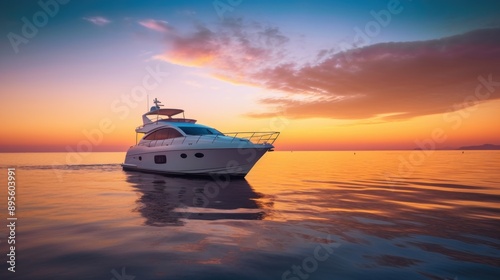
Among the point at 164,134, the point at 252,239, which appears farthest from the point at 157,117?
the point at 252,239

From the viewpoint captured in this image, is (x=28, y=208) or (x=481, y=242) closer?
(x=481, y=242)

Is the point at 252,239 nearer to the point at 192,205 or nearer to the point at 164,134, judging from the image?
the point at 192,205

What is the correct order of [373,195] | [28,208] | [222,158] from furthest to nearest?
[222,158], [373,195], [28,208]

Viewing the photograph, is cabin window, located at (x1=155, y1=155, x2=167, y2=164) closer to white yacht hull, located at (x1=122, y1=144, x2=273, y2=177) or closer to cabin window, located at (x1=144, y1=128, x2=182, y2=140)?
white yacht hull, located at (x1=122, y1=144, x2=273, y2=177)

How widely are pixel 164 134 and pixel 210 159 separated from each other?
16.7 feet

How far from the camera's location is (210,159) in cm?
1716

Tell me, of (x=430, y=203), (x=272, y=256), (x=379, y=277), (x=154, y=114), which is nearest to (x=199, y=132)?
(x=154, y=114)

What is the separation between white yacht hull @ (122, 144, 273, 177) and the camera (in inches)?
663

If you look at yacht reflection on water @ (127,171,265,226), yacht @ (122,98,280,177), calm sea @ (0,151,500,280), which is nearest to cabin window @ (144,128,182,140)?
yacht @ (122,98,280,177)

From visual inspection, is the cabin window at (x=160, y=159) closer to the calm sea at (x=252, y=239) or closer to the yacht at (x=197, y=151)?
the yacht at (x=197, y=151)

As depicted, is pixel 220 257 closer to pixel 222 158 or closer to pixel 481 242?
pixel 481 242

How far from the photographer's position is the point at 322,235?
6316 millimetres

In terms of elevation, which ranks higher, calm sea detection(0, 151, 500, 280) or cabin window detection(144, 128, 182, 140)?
cabin window detection(144, 128, 182, 140)

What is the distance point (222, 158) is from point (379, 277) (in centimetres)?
1333
